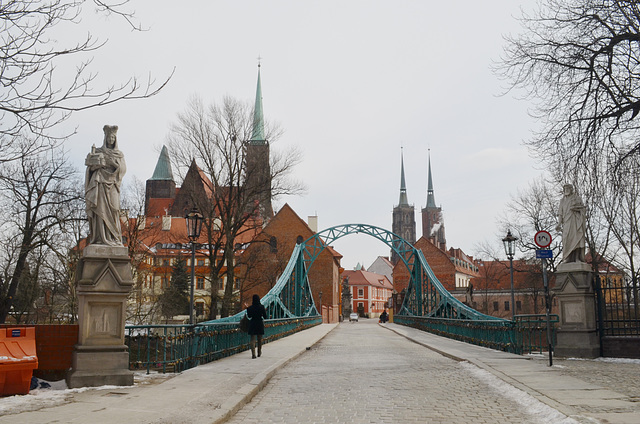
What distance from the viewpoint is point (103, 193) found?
357 inches

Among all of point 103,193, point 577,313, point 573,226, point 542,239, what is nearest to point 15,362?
point 103,193

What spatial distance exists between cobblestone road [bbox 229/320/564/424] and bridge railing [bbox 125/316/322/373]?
66.3 inches

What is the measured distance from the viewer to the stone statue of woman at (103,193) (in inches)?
356

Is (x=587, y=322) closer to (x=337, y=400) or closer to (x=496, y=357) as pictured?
(x=496, y=357)

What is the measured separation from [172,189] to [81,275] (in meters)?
77.7

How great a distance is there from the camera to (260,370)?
1097 cm

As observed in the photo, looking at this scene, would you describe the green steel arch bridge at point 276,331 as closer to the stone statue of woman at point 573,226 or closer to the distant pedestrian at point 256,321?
the distant pedestrian at point 256,321

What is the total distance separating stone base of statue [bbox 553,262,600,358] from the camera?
43.0 feet

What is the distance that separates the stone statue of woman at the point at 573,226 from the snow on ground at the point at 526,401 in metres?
4.40

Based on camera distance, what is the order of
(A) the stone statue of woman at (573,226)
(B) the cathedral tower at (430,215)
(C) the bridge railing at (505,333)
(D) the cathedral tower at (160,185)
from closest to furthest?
(A) the stone statue of woman at (573,226) → (C) the bridge railing at (505,333) → (D) the cathedral tower at (160,185) → (B) the cathedral tower at (430,215)

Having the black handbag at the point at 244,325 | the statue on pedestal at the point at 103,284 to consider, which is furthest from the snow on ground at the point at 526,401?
the black handbag at the point at 244,325

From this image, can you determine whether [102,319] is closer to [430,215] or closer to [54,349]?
[54,349]

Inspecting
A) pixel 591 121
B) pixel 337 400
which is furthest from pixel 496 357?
pixel 337 400

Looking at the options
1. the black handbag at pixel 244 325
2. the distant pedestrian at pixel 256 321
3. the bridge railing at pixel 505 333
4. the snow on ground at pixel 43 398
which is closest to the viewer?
the snow on ground at pixel 43 398
